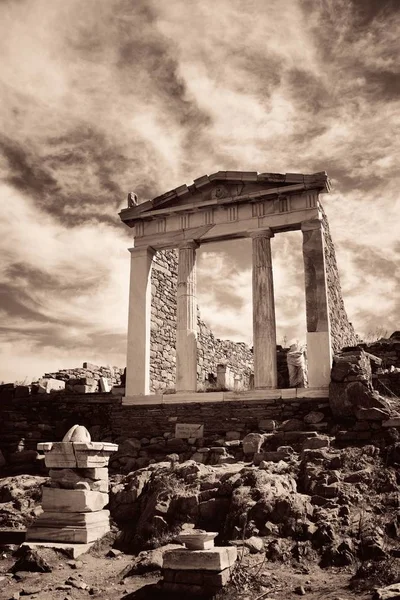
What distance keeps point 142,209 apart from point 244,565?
10216mm

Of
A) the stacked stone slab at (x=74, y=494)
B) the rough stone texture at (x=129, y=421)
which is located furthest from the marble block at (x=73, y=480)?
the rough stone texture at (x=129, y=421)

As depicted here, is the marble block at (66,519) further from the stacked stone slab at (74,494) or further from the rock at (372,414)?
the rock at (372,414)

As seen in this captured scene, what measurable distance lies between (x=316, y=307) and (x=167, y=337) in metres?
4.89

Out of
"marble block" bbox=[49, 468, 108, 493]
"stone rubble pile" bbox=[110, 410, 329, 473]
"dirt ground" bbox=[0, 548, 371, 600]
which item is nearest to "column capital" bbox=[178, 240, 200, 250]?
"stone rubble pile" bbox=[110, 410, 329, 473]

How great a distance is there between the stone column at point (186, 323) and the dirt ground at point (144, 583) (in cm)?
610

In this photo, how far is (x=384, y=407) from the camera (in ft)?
34.7

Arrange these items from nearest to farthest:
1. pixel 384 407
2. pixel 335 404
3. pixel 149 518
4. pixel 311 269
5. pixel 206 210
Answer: pixel 149 518
pixel 384 407
pixel 335 404
pixel 311 269
pixel 206 210

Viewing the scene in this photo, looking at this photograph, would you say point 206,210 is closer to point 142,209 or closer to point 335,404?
point 142,209

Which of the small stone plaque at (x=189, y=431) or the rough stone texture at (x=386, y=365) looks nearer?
the rough stone texture at (x=386, y=365)

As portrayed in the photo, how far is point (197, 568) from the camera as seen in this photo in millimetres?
5957

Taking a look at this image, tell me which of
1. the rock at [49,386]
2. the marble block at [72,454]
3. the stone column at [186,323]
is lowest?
the marble block at [72,454]

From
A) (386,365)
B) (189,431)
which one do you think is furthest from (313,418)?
(386,365)

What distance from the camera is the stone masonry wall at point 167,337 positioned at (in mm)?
15414

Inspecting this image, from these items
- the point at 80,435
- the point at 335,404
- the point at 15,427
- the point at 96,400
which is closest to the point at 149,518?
the point at 80,435
